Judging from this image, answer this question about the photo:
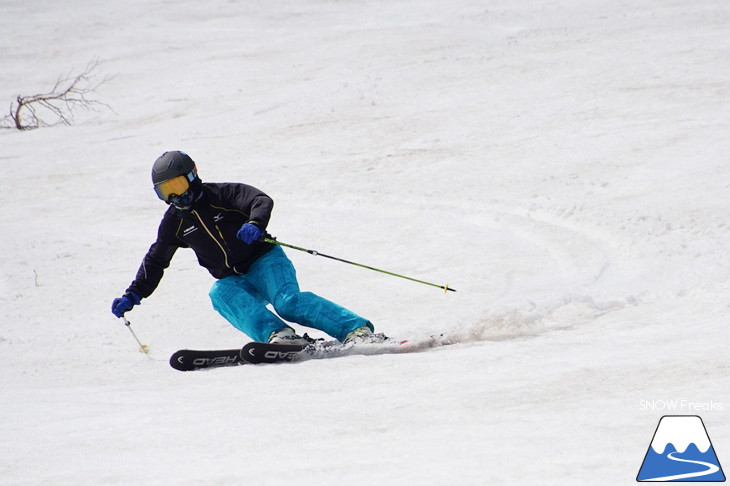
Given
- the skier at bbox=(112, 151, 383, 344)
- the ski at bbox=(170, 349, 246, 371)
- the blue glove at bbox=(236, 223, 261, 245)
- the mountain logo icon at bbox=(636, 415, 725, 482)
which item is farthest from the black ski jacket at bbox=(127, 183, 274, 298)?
the mountain logo icon at bbox=(636, 415, 725, 482)

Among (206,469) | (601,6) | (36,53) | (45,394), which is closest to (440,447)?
(206,469)

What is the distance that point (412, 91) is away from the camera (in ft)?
45.9

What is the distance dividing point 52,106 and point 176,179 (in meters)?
11.9

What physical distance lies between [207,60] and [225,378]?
14638mm

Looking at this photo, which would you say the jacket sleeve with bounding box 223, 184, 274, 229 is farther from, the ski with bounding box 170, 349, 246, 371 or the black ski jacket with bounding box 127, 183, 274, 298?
the ski with bounding box 170, 349, 246, 371

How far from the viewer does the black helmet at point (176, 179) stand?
5.91m

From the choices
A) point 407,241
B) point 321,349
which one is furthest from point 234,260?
point 407,241

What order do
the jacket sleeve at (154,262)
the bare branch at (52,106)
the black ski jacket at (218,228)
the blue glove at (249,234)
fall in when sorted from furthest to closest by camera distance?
the bare branch at (52,106)
the jacket sleeve at (154,262)
the black ski jacket at (218,228)
the blue glove at (249,234)

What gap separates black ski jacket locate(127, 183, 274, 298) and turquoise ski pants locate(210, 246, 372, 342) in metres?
0.10

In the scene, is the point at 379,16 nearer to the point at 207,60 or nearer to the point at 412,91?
the point at 207,60

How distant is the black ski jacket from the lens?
6.06m

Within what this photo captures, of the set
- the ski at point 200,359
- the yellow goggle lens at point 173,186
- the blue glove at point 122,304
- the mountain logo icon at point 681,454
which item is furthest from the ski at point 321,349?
the mountain logo icon at point 681,454

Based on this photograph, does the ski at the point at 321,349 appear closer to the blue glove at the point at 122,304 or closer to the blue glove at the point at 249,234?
the blue glove at the point at 249,234

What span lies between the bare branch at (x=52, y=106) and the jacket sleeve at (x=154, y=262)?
10.5 m
